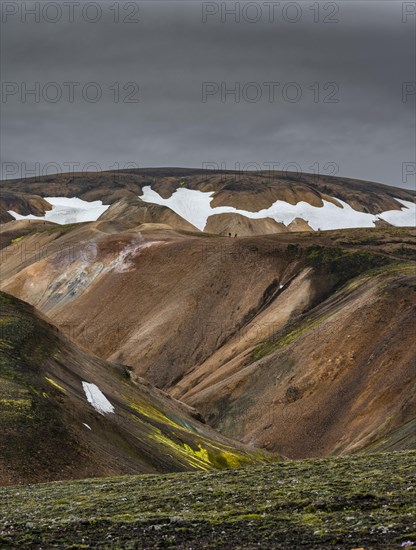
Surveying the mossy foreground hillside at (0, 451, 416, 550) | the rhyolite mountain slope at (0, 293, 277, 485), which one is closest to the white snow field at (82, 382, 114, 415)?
the rhyolite mountain slope at (0, 293, 277, 485)

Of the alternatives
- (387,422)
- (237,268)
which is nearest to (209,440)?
(387,422)

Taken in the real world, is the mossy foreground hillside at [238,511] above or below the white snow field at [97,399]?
below

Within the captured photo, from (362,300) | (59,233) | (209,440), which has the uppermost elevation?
(59,233)

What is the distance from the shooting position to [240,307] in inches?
4045

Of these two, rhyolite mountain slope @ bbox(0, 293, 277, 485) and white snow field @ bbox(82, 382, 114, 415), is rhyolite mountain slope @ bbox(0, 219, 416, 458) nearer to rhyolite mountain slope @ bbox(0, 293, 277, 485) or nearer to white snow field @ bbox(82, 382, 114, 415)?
rhyolite mountain slope @ bbox(0, 293, 277, 485)

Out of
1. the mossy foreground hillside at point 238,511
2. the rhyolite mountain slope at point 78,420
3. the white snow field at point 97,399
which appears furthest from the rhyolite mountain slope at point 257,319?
the mossy foreground hillside at point 238,511

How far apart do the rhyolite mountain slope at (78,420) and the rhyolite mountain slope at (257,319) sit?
8.58 m

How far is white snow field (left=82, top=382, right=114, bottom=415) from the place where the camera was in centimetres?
4385

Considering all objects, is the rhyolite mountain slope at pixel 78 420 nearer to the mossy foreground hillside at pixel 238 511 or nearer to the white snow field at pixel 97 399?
the white snow field at pixel 97 399

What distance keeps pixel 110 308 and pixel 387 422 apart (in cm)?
6125

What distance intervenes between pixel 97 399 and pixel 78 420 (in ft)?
25.5

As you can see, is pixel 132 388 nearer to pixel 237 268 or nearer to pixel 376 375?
pixel 376 375

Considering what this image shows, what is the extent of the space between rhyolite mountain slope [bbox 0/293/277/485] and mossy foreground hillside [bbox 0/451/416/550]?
8.88 meters

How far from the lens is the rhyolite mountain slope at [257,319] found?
224 feet
